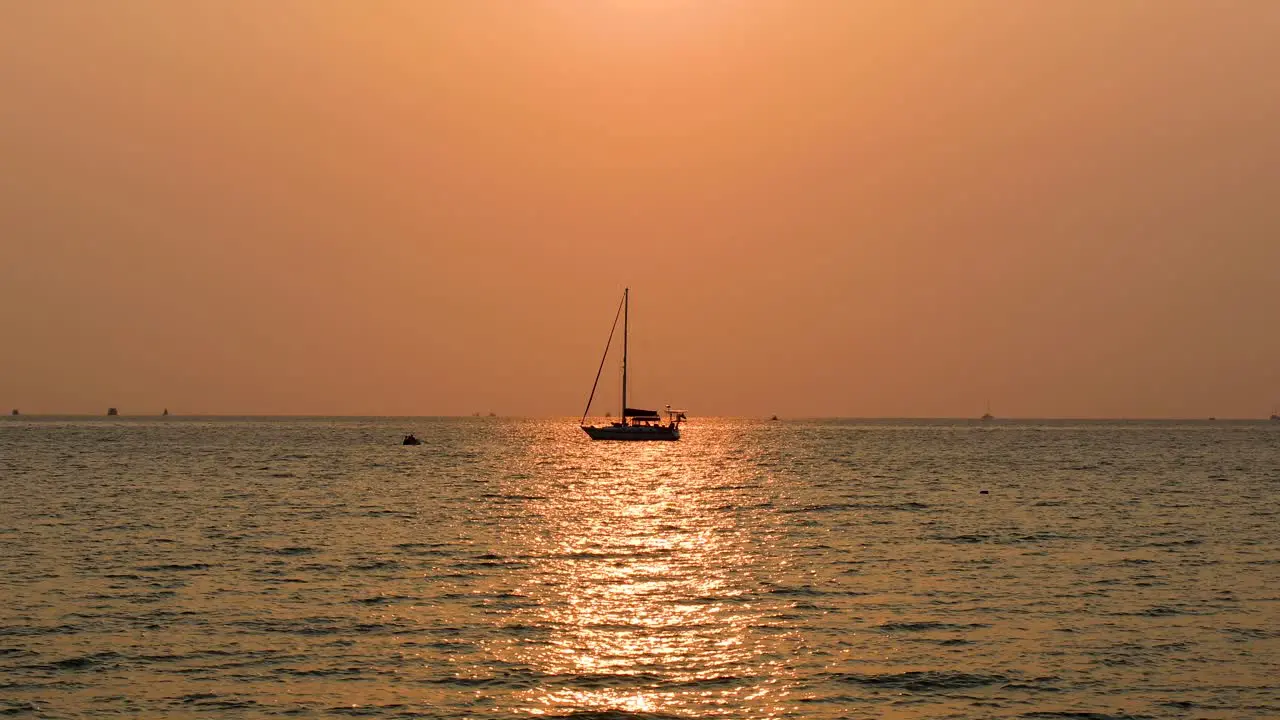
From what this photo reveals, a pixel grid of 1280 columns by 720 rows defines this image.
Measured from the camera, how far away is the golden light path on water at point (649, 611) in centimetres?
2600

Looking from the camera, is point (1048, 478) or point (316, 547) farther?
point (1048, 478)

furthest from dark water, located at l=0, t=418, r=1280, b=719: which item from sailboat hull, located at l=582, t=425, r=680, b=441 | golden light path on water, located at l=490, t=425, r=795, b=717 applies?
sailboat hull, located at l=582, t=425, r=680, b=441

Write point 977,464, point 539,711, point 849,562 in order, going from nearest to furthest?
point 539,711 → point 849,562 → point 977,464

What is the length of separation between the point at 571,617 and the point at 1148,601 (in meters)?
18.6

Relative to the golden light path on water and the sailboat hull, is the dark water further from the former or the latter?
the sailboat hull

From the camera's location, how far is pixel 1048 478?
107 metres

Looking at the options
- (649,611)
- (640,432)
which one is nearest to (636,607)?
(649,611)

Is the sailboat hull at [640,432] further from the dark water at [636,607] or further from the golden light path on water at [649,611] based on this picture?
the golden light path on water at [649,611]

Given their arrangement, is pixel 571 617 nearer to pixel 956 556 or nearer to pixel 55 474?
pixel 956 556

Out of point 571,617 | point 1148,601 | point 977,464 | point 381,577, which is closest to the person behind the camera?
point 571,617

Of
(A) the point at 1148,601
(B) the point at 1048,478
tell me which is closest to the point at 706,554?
(A) the point at 1148,601

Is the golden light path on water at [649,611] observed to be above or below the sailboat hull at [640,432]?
below

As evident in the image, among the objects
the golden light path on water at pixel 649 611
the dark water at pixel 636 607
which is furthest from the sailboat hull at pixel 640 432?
the golden light path on water at pixel 649 611

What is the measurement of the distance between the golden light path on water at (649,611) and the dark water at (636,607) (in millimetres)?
138
